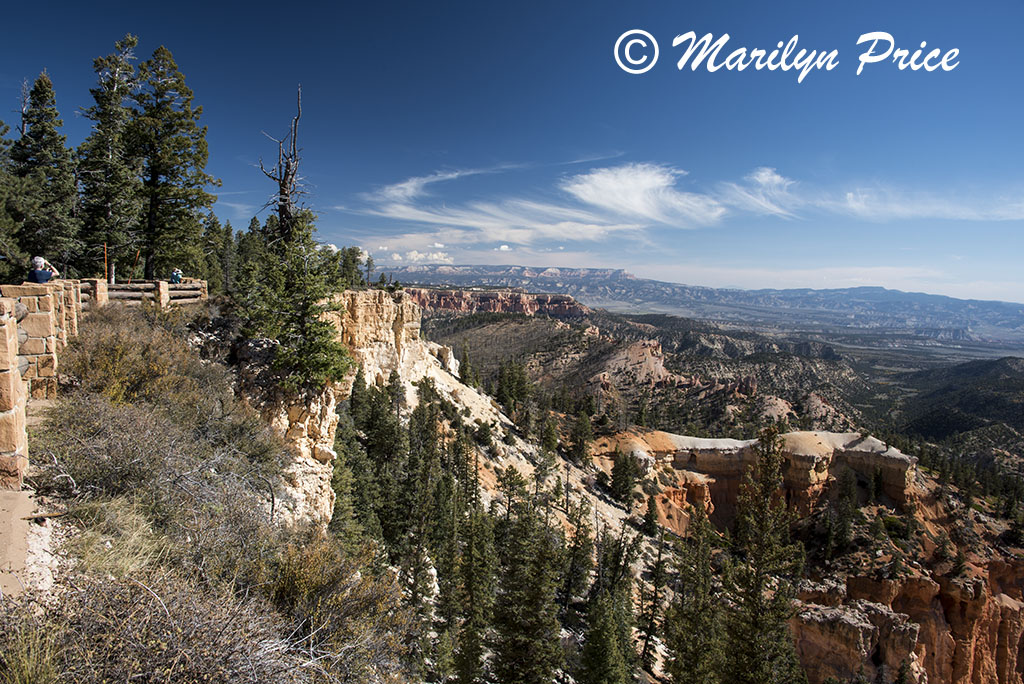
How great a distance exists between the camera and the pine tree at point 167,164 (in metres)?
17.0

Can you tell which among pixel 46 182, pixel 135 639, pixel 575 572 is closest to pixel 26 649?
pixel 135 639

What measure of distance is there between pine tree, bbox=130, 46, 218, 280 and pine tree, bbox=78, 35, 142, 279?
2.61 feet

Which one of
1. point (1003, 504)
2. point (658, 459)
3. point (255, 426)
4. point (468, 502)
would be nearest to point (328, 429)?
point (255, 426)

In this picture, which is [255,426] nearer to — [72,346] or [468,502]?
[72,346]

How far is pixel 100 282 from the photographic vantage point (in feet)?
41.7

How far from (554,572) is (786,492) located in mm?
52440

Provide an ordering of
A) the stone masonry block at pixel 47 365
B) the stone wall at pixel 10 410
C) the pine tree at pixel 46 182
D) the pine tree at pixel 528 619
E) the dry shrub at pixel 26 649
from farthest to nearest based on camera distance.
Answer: the pine tree at pixel 46 182 < the pine tree at pixel 528 619 < the stone masonry block at pixel 47 365 < the stone wall at pixel 10 410 < the dry shrub at pixel 26 649

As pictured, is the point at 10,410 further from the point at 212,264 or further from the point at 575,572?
the point at 212,264

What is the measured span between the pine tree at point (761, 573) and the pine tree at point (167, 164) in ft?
76.1

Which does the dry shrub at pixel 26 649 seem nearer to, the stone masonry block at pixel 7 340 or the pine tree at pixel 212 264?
the stone masonry block at pixel 7 340

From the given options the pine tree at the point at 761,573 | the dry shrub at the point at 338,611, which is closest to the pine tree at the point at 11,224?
the dry shrub at the point at 338,611

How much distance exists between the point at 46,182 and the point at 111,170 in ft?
27.8

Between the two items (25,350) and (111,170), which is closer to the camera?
(25,350)

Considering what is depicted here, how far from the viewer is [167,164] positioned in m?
17.4
